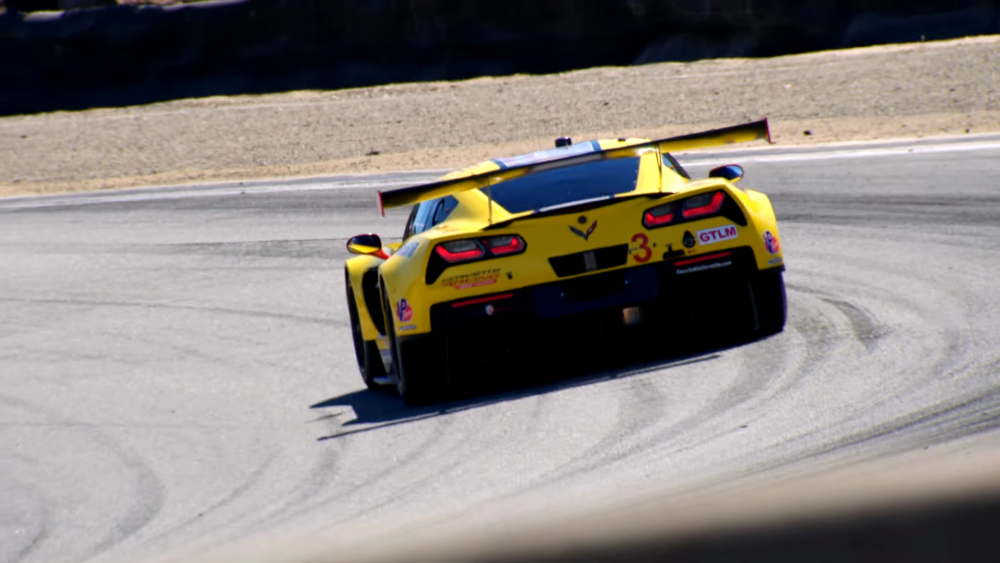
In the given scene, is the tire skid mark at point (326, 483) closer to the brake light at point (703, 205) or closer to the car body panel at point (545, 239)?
the car body panel at point (545, 239)

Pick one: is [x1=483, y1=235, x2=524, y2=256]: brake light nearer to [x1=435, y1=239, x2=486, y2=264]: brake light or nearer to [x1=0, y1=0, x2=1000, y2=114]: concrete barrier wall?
[x1=435, y1=239, x2=486, y2=264]: brake light

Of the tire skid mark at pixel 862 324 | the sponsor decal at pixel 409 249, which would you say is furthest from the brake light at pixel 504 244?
the tire skid mark at pixel 862 324

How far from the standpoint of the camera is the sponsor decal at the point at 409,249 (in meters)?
6.71

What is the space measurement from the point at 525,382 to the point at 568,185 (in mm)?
1022

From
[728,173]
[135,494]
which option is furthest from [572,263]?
[135,494]

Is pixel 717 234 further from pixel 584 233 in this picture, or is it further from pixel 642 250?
pixel 584 233

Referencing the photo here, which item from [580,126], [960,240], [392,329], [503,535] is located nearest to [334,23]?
[580,126]

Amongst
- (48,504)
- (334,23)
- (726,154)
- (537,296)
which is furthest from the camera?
(334,23)

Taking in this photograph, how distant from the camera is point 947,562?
2391 mm

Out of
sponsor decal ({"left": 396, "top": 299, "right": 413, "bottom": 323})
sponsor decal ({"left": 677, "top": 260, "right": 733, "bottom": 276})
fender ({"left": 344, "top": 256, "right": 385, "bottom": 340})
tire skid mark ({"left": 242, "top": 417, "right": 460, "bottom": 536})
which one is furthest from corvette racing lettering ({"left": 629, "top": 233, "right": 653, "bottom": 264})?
fender ({"left": 344, "top": 256, "right": 385, "bottom": 340})

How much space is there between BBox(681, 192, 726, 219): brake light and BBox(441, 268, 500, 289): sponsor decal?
3.28 feet

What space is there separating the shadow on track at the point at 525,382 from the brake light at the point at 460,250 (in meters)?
0.61

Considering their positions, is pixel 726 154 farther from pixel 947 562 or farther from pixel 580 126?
pixel 947 562

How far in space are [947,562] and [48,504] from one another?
4512 mm
